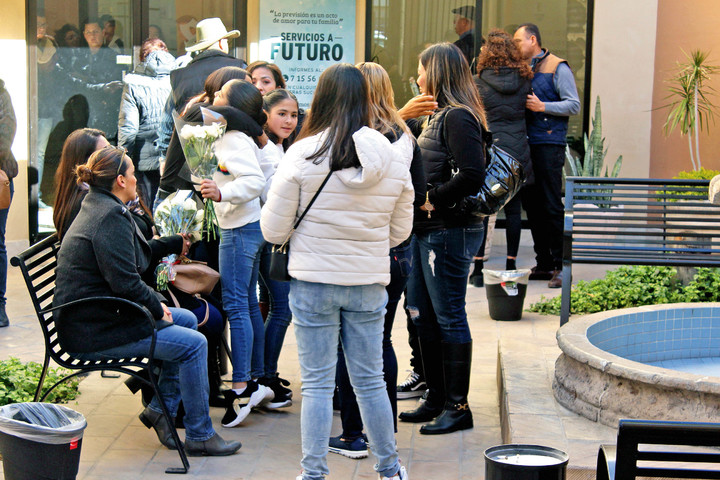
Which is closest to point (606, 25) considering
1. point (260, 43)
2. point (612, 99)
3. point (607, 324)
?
point (612, 99)

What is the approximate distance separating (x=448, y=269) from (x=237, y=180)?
1.22 meters

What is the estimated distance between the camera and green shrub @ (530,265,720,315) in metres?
6.97

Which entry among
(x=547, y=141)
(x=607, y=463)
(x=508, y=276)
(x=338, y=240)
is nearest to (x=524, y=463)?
(x=607, y=463)

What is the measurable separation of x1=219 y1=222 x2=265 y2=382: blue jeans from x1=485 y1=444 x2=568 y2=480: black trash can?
210 centimetres

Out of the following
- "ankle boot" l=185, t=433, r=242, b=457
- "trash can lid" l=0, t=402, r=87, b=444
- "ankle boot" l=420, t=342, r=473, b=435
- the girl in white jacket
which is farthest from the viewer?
the girl in white jacket

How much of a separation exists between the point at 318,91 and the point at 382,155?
1.31ft

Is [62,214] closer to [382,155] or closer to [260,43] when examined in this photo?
[382,155]

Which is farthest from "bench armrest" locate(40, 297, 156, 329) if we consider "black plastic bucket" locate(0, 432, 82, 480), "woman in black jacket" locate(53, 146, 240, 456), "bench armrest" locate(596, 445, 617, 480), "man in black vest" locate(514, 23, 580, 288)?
"man in black vest" locate(514, 23, 580, 288)

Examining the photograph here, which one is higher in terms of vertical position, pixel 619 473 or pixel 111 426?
pixel 619 473

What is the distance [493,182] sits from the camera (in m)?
5.02

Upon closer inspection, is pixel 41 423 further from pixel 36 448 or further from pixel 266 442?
pixel 266 442

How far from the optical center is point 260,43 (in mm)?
10430

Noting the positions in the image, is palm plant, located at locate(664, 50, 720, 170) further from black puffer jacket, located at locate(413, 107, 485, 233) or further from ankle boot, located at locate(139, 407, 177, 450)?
ankle boot, located at locate(139, 407, 177, 450)

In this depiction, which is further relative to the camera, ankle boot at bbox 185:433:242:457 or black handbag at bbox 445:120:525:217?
black handbag at bbox 445:120:525:217
